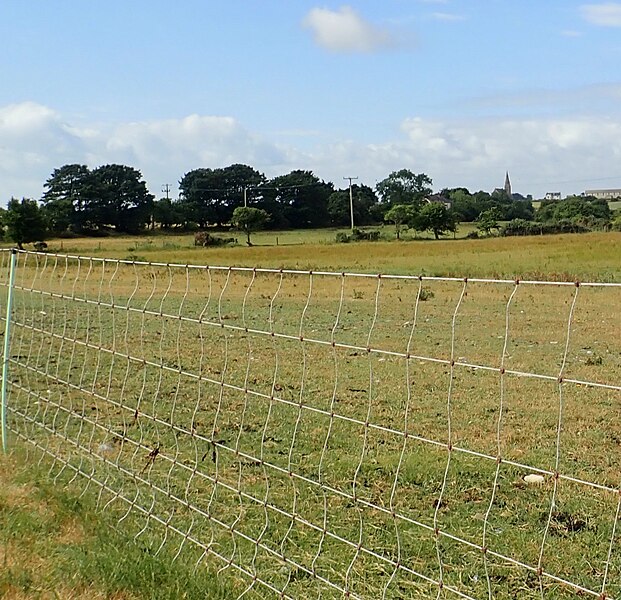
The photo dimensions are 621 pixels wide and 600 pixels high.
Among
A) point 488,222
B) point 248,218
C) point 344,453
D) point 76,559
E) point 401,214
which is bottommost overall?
point 488,222

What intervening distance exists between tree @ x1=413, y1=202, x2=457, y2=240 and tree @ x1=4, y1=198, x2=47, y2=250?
32.2m

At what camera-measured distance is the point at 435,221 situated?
68.8 metres

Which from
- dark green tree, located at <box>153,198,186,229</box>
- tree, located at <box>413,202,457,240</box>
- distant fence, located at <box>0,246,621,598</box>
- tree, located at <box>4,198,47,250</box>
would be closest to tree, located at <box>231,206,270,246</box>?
dark green tree, located at <box>153,198,186,229</box>

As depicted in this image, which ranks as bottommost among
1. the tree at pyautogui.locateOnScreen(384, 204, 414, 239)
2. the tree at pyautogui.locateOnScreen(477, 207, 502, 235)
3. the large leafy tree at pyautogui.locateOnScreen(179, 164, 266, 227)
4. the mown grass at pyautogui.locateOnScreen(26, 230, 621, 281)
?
the mown grass at pyautogui.locateOnScreen(26, 230, 621, 281)

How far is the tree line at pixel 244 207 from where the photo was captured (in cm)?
7206

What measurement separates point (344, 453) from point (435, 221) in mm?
64788

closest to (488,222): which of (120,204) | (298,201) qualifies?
(298,201)

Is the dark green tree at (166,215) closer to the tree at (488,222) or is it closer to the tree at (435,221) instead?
the tree at (435,221)

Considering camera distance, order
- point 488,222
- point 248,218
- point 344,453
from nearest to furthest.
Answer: point 344,453, point 488,222, point 248,218

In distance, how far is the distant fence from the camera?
137 inches

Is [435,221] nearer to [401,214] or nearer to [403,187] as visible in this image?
[401,214]

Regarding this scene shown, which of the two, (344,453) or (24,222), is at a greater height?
(24,222)

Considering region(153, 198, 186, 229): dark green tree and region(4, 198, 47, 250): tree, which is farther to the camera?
region(153, 198, 186, 229): dark green tree

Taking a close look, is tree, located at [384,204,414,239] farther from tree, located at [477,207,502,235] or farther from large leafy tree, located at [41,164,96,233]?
large leafy tree, located at [41,164,96,233]
